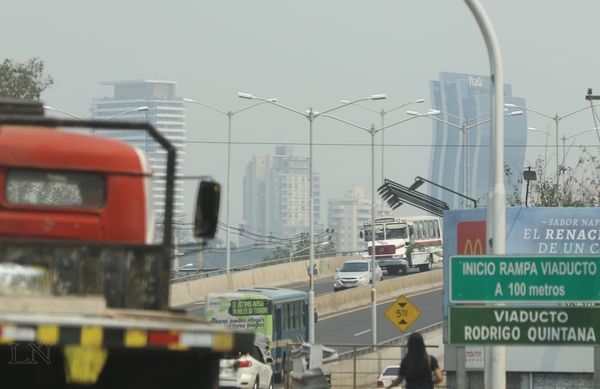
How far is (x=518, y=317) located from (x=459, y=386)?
140cm

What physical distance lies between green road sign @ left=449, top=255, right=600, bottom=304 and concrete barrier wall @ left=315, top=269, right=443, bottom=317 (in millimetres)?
55396

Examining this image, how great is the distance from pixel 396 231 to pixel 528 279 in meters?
69.9

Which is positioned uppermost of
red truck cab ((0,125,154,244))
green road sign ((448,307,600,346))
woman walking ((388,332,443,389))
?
red truck cab ((0,125,154,244))

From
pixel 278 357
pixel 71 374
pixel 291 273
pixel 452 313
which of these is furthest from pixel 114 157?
pixel 291 273

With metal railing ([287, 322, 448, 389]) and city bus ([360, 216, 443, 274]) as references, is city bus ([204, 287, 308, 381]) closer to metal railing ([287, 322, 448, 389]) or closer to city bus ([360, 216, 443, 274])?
metal railing ([287, 322, 448, 389])

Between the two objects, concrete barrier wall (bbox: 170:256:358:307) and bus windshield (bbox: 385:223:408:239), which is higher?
bus windshield (bbox: 385:223:408:239)

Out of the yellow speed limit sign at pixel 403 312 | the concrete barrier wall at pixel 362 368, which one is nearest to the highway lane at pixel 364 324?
the yellow speed limit sign at pixel 403 312

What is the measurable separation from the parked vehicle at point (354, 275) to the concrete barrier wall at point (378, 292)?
119cm

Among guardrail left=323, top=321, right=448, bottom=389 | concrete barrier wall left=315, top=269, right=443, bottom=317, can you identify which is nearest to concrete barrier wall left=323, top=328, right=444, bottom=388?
guardrail left=323, top=321, right=448, bottom=389

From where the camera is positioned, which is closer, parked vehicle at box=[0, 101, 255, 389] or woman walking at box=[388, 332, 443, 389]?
parked vehicle at box=[0, 101, 255, 389]

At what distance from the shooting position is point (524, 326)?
17984 mm

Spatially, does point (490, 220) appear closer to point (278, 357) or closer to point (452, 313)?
point (452, 313)

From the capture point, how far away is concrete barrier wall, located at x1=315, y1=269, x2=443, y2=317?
75250 millimetres

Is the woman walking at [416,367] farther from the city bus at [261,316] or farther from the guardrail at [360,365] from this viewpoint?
the city bus at [261,316]
